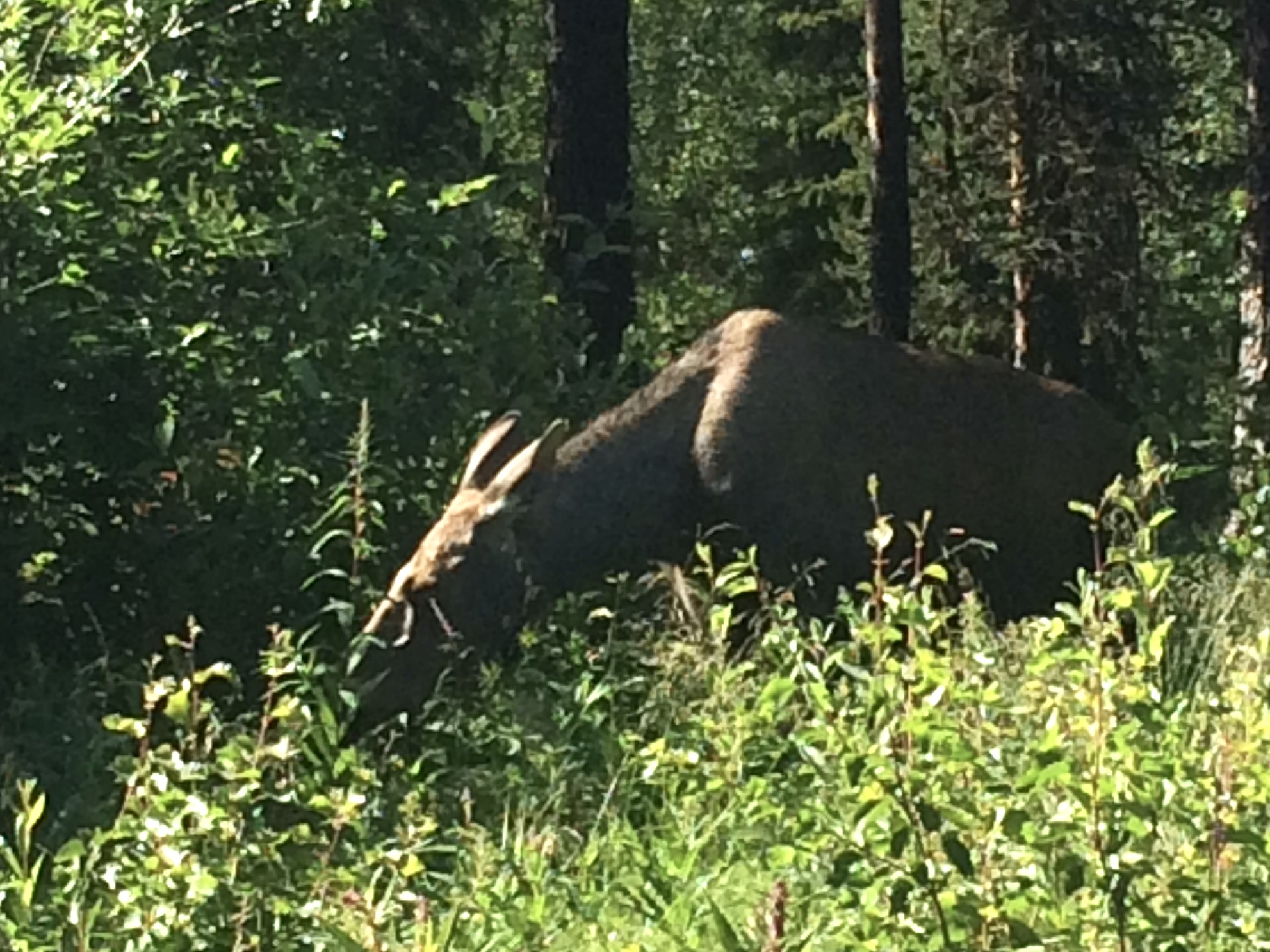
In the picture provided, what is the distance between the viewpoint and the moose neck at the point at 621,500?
8781mm

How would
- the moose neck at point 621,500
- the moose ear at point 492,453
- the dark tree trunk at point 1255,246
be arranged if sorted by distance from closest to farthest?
the moose ear at point 492,453 → the moose neck at point 621,500 → the dark tree trunk at point 1255,246

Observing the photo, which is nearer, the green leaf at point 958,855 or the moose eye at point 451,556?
the green leaf at point 958,855

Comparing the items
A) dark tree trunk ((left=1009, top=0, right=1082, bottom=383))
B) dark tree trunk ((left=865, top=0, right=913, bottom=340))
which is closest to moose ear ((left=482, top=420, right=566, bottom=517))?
dark tree trunk ((left=1009, top=0, right=1082, bottom=383))

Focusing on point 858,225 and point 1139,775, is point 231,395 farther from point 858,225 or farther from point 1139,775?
point 858,225

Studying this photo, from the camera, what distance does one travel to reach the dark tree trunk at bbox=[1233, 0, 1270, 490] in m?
11.3

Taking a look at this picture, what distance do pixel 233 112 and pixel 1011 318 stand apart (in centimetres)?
1097

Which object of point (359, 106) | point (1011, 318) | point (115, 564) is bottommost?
point (1011, 318)

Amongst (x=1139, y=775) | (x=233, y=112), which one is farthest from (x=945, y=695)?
(x=233, y=112)

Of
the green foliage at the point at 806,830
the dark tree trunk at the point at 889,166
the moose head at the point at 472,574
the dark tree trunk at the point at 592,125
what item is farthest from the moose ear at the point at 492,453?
the dark tree trunk at the point at 889,166

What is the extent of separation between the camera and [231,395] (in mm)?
8219

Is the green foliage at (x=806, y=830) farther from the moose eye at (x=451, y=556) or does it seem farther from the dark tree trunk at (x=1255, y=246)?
the dark tree trunk at (x=1255, y=246)

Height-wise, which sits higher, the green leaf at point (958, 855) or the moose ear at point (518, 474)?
the green leaf at point (958, 855)

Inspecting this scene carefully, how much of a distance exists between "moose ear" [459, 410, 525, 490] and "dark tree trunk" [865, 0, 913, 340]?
34.6ft

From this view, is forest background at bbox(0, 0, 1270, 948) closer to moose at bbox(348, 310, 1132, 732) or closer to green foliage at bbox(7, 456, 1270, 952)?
green foliage at bbox(7, 456, 1270, 952)
